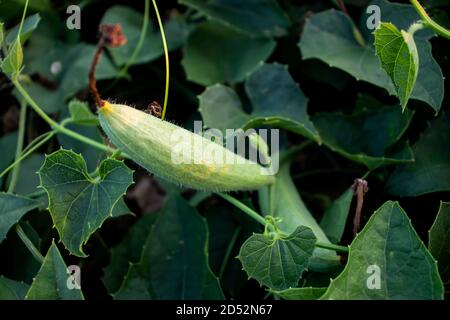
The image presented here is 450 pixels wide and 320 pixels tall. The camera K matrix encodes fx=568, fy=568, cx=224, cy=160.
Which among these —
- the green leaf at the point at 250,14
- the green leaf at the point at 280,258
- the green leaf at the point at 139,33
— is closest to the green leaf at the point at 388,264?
the green leaf at the point at 280,258

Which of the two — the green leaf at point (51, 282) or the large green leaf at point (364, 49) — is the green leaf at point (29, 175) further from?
the large green leaf at point (364, 49)

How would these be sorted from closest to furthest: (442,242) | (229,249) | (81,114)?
(442,242) < (81,114) < (229,249)

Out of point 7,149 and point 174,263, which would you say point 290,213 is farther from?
point 7,149

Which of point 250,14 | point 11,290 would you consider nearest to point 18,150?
point 11,290

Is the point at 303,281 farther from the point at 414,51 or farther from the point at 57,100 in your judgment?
the point at 57,100

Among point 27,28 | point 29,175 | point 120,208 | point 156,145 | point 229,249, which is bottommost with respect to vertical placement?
point 229,249

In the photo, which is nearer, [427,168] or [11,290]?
[11,290]
